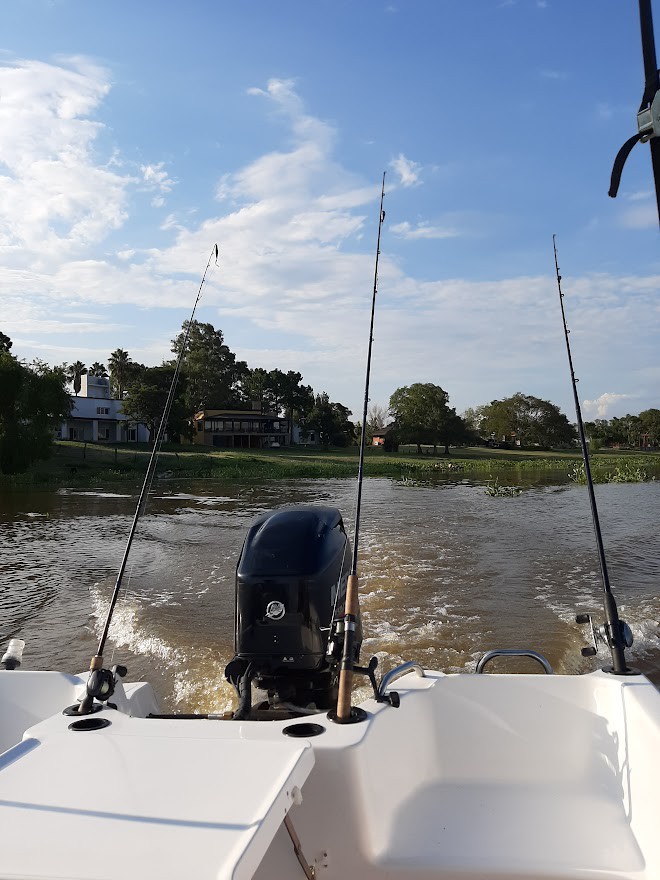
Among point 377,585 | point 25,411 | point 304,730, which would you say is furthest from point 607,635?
point 25,411

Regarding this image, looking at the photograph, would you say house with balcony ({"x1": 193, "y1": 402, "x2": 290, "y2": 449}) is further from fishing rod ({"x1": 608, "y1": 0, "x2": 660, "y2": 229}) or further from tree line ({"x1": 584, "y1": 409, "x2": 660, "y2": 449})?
fishing rod ({"x1": 608, "y1": 0, "x2": 660, "y2": 229})

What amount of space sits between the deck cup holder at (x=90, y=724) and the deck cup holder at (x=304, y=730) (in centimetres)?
59

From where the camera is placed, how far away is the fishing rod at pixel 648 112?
1.98 m

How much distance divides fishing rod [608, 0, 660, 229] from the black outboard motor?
2.31 meters

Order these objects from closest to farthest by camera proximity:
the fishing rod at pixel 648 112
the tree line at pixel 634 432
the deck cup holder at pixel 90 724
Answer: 1. the fishing rod at pixel 648 112
2. the deck cup holder at pixel 90 724
3. the tree line at pixel 634 432

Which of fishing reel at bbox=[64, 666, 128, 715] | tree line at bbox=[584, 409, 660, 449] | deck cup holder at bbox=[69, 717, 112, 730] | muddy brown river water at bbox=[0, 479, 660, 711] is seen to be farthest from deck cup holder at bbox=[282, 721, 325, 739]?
tree line at bbox=[584, 409, 660, 449]

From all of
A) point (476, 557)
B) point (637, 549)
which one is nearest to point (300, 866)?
point (476, 557)

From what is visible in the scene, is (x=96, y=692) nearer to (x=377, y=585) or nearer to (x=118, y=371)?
(x=377, y=585)

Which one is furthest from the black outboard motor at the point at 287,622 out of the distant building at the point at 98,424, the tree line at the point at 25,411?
the distant building at the point at 98,424

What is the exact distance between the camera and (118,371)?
77562 mm

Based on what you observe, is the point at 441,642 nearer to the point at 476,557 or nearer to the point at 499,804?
the point at 499,804

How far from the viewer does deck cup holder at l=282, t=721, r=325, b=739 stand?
232 centimetres

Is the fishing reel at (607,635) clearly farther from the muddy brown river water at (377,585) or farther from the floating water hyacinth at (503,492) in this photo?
the floating water hyacinth at (503,492)

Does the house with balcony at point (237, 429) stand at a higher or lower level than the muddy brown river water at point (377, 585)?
higher
